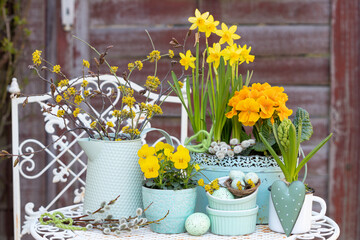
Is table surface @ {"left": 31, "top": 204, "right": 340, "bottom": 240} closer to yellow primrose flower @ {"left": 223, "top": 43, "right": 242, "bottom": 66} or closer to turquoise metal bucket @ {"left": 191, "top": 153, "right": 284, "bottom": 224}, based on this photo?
turquoise metal bucket @ {"left": 191, "top": 153, "right": 284, "bottom": 224}

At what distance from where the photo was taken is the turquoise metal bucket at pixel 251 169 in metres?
1.10

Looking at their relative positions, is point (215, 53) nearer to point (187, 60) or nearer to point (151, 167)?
point (187, 60)

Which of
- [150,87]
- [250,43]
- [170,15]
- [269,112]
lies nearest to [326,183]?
[250,43]

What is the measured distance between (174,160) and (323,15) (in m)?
1.38

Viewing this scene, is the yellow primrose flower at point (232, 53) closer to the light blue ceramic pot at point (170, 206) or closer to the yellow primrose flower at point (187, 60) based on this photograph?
the yellow primrose flower at point (187, 60)

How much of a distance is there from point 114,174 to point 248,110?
33cm

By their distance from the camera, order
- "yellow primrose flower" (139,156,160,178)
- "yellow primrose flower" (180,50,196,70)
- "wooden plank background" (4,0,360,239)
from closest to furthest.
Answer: "yellow primrose flower" (139,156,160,178), "yellow primrose flower" (180,50,196,70), "wooden plank background" (4,0,360,239)

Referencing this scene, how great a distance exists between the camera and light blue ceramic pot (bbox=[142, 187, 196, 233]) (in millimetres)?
1016

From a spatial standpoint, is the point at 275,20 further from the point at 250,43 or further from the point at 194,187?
the point at 194,187

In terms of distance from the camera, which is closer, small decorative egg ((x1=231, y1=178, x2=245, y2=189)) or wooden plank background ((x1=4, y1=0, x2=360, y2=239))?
small decorative egg ((x1=231, y1=178, x2=245, y2=189))

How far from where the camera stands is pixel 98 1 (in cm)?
216

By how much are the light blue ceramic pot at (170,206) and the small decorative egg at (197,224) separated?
0.07 feet

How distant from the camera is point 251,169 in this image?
109cm

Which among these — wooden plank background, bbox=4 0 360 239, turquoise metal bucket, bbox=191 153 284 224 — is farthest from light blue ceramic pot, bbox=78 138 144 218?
wooden plank background, bbox=4 0 360 239
